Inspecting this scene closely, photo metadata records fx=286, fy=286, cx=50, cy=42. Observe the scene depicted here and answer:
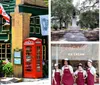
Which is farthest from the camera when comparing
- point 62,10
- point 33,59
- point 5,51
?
point 5,51

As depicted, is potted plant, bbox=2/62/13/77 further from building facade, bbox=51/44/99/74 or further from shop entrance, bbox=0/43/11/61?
building facade, bbox=51/44/99/74

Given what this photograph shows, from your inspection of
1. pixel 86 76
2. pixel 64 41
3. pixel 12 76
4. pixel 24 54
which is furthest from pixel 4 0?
pixel 86 76

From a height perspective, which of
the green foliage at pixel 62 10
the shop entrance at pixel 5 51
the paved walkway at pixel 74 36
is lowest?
the shop entrance at pixel 5 51

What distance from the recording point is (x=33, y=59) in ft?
26.1

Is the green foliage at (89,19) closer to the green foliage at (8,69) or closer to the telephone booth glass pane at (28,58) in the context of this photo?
the telephone booth glass pane at (28,58)

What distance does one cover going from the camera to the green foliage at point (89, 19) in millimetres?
5348

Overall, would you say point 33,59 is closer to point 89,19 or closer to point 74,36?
point 74,36

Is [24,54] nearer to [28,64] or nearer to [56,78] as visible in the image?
[28,64]

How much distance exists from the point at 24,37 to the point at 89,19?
117 inches

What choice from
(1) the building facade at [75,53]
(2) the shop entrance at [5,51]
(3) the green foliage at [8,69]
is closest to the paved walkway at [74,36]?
(1) the building facade at [75,53]

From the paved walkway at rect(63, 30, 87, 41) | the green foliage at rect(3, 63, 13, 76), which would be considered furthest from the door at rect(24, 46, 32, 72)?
the paved walkway at rect(63, 30, 87, 41)

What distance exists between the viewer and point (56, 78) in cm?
555

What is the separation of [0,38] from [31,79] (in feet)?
4.73

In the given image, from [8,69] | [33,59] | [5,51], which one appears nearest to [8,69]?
[8,69]
